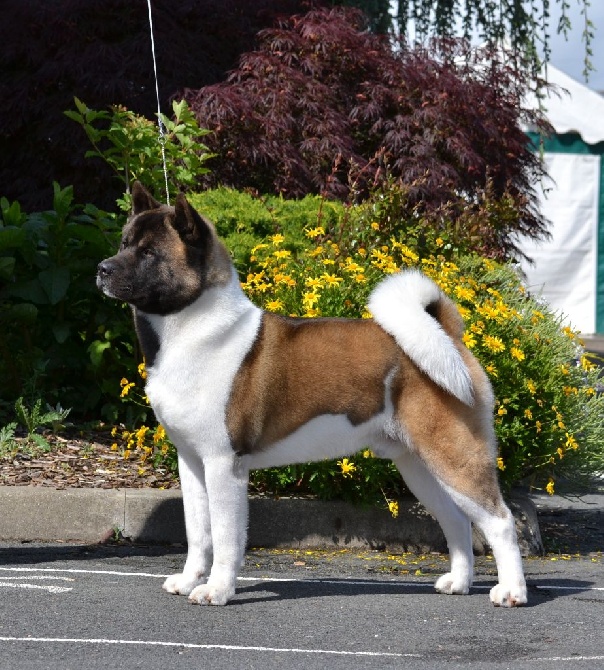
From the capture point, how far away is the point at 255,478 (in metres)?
7.11

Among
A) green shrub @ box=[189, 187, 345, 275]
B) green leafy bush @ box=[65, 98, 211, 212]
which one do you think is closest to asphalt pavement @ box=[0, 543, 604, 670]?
green shrub @ box=[189, 187, 345, 275]

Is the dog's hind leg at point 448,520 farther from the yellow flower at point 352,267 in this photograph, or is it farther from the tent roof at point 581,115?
the tent roof at point 581,115

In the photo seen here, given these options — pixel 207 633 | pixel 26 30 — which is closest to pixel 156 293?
pixel 207 633

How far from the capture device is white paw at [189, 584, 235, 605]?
Result: 537 centimetres

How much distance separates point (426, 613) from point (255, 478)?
1.96 metres

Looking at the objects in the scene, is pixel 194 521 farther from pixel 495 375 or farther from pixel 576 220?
pixel 576 220

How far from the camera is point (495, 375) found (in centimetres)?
722

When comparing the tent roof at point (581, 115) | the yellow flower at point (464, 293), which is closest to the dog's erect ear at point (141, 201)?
the yellow flower at point (464, 293)

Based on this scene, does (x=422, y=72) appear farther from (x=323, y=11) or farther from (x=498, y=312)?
(x=498, y=312)

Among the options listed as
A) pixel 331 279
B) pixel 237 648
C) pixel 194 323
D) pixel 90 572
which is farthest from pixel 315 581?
pixel 331 279

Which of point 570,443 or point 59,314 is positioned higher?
point 59,314

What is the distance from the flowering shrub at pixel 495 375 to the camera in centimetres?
699

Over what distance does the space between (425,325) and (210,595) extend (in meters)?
1.55

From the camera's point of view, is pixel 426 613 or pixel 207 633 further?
pixel 426 613
